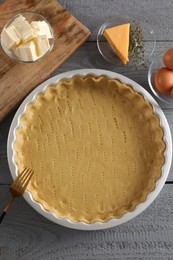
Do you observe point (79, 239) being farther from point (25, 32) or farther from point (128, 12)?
point (128, 12)

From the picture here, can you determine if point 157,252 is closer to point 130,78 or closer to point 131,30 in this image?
point 130,78

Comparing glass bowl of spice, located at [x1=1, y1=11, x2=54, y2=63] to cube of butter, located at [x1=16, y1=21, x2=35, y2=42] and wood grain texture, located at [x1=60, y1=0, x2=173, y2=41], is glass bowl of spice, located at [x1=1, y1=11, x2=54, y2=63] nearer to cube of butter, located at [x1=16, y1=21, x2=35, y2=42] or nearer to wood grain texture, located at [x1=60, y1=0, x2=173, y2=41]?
cube of butter, located at [x1=16, y1=21, x2=35, y2=42]

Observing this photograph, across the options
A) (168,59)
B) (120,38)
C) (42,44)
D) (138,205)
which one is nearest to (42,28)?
(42,44)

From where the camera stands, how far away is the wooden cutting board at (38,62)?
1.51 meters

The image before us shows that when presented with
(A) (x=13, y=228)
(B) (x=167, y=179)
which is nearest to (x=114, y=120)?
(B) (x=167, y=179)

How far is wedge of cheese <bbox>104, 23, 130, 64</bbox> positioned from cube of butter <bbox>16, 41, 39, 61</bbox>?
255 mm

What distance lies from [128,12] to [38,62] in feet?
1.19

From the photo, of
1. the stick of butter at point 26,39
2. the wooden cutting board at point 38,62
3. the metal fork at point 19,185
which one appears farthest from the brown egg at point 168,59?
the metal fork at point 19,185

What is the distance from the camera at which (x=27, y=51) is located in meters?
1.46

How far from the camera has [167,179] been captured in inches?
60.5

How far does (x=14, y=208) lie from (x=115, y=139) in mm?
398

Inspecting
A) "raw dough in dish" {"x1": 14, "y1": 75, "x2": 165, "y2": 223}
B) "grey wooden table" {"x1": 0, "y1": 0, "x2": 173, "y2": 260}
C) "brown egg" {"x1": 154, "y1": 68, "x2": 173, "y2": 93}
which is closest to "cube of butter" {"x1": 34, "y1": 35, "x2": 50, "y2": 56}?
"raw dough in dish" {"x1": 14, "y1": 75, "x2": 165, "y2": 223}

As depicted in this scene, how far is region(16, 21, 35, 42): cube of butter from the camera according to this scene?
1.45m

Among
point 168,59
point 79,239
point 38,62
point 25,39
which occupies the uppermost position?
point 25,39
